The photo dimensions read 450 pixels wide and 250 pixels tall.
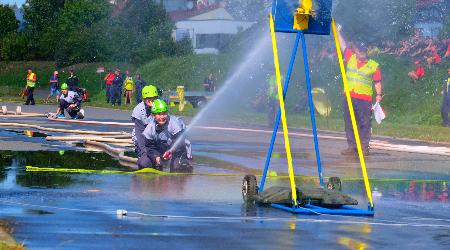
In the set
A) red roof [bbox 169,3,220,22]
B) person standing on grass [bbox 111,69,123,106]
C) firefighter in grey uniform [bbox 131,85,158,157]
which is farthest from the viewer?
red roof [bbox 169,3,220,22]

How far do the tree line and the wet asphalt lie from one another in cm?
6532

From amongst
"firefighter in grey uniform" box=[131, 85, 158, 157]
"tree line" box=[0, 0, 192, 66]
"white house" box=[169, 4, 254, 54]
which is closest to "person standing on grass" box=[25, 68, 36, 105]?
"tree line" box=[0, 0, 192, 66]

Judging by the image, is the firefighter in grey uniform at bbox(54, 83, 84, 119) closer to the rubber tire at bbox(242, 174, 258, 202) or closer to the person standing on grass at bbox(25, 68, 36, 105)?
the person standing on grass at bbox(25, 68, 36, 105)

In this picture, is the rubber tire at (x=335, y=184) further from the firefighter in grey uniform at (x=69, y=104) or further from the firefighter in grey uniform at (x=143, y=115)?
the firefighter in grey uniform at (x=69, y=104)

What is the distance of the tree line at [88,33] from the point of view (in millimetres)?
86812

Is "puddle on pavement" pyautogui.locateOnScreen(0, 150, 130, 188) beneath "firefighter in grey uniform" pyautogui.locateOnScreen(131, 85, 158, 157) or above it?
beneath

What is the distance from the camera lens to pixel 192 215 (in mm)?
12727

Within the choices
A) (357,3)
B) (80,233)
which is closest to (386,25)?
(357,3)

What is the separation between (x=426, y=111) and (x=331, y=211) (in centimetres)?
3034

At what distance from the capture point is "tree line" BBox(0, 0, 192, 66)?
8681 centimetres

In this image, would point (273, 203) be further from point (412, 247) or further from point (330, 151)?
point (330, 151)

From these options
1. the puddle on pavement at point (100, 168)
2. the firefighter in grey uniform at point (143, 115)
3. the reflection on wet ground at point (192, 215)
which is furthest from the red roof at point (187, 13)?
the reflection on wet ground at point (192, 215)

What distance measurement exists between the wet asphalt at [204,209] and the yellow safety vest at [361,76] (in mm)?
1917

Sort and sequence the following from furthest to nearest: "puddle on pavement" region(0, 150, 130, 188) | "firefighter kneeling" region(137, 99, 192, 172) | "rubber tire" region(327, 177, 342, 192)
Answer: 1. "firefighter kneeling" region(137, 99, 192, 172)
2. "puddle on pavement" region(0, 150, 130, 188)
3. "rubber tire" region(327, 177, 342, 192)
